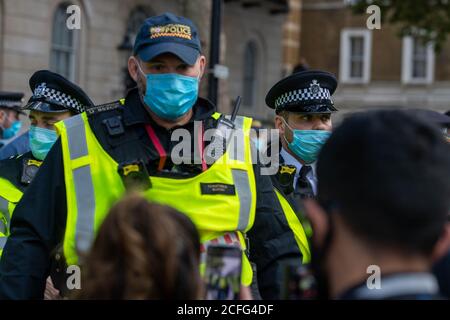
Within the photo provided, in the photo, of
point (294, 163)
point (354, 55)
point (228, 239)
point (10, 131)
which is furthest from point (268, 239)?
point (354, 55)

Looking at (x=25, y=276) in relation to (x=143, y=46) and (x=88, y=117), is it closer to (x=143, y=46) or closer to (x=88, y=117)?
(x=88, y=117)

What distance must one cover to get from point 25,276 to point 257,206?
1.05m

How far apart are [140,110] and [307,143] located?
1755mm

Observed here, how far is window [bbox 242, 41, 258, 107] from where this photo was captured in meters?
29.5

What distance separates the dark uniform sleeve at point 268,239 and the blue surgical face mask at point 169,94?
42 centimetres

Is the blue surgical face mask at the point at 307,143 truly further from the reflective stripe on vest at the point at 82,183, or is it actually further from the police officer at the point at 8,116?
the police officer at the point at 8,116

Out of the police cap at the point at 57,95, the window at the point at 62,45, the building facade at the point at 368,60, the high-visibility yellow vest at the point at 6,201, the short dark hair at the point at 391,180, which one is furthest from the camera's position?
the building facade at the point at 368,60

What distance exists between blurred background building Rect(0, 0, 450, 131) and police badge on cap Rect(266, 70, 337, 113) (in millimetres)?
6595

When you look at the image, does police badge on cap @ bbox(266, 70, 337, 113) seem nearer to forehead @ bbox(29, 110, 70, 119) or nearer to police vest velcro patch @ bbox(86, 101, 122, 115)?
forehead @ bbox(29, 110, 70, 119)

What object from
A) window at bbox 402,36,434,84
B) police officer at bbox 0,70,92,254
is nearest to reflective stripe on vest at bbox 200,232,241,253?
police officer at bbox 0,70,92,254

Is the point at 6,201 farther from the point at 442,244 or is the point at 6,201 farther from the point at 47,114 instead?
the point at 442,244

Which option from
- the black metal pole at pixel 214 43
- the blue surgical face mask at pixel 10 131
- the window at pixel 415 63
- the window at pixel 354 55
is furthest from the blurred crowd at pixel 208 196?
the window at pixel 354 55

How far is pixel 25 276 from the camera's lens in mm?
3770

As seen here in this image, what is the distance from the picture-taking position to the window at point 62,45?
65.4 feet
